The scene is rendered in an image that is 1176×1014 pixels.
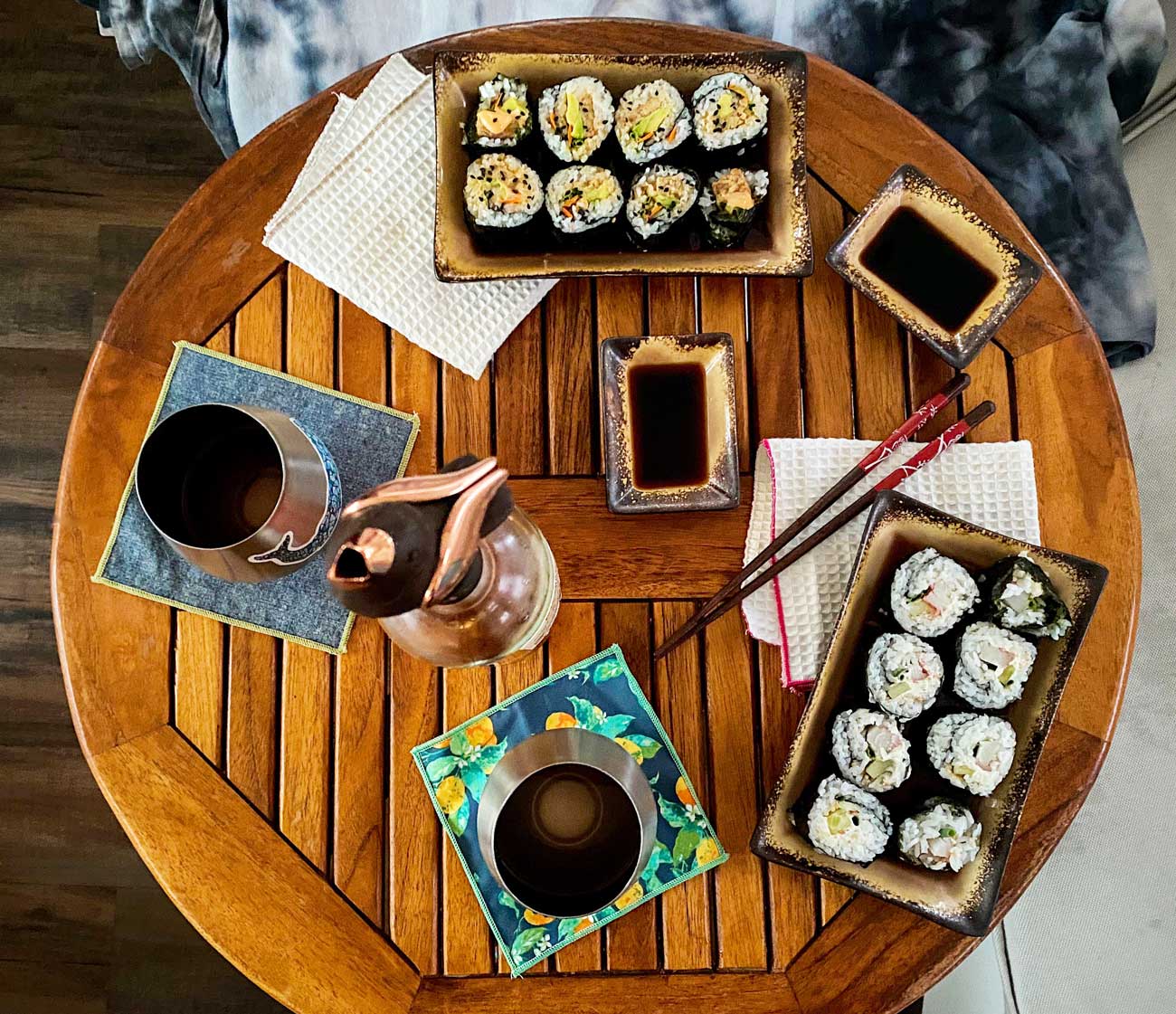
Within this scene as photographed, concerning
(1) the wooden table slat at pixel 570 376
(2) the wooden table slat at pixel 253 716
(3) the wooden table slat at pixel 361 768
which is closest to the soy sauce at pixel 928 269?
(1) the wooden table slat at pixel 570 376

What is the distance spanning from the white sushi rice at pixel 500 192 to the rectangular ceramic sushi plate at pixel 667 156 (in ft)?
0.10

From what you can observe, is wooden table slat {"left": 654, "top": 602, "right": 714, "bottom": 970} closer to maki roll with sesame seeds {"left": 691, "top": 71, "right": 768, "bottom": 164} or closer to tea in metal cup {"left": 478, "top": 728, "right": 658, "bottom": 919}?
tea in metal cup {"left": 478, "top": 728, "right": 658, "bottom": 919}

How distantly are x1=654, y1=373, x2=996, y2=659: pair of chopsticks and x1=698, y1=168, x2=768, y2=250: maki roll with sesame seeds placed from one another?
0.29 meters

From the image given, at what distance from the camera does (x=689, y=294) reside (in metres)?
1.15

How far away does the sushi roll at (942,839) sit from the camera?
959 millimetres

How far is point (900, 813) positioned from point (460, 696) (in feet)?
1.59

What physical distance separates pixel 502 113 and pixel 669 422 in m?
0.38

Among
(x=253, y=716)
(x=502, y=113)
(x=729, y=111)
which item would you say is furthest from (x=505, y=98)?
(x=253, y=716)

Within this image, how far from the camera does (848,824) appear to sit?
3.14ft

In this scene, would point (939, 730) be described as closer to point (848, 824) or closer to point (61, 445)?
point (848, 824)

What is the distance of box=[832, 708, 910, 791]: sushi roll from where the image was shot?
3.22 feet

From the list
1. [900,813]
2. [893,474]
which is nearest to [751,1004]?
[900,813]

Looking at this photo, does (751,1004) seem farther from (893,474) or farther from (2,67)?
(2,67)

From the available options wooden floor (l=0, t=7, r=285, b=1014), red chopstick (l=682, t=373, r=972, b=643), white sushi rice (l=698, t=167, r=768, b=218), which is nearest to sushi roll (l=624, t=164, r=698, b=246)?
white sushi rice (l=698, t=167, r=768, b=218)
